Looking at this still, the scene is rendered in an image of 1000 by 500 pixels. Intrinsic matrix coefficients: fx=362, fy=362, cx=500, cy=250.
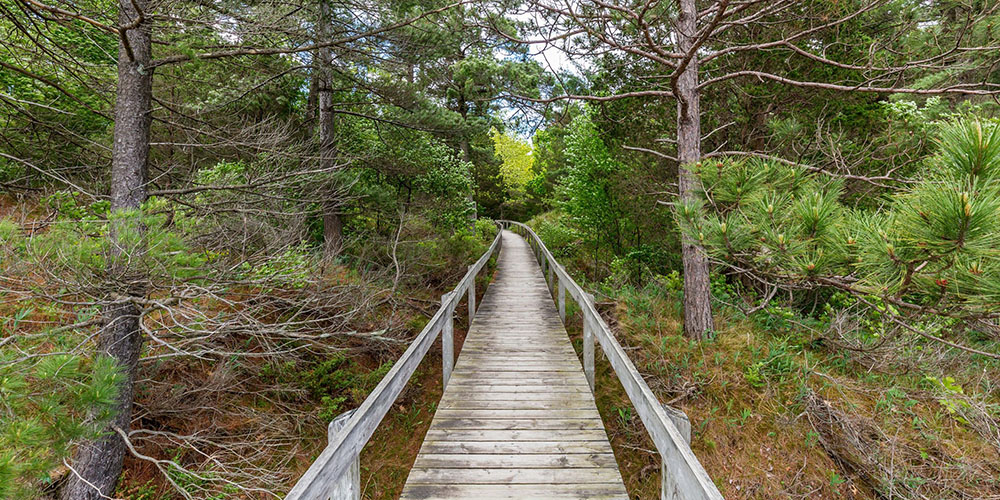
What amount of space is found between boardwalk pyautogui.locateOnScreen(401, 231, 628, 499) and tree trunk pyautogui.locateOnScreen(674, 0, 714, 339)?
1.81 metres

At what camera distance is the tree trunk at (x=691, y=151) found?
4.77 meters

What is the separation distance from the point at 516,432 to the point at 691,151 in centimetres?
409

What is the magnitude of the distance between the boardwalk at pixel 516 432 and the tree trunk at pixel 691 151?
181cm

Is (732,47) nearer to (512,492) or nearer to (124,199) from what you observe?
(512,492)

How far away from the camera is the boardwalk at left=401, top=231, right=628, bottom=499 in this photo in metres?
2.70

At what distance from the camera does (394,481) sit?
15.4 ft

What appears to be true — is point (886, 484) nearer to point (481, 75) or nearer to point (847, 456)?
point (847, 456)

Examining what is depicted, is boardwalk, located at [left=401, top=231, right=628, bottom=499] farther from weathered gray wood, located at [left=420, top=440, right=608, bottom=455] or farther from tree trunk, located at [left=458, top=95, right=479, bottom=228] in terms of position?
tree trunk, located at [left=458, top=95, right=479, bottom=228]

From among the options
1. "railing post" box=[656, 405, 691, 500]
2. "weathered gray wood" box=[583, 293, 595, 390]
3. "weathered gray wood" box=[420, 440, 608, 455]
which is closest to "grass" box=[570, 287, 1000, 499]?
"weathered gray wood" box=[583, 293, 595, 390]

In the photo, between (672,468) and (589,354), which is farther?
(589,354)

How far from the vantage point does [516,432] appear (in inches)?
132

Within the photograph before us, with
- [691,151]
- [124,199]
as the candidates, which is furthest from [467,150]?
[124,199]


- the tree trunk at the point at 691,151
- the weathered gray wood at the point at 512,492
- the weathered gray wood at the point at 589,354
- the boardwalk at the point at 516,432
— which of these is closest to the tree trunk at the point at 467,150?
the tree trunk at the point at 691,151

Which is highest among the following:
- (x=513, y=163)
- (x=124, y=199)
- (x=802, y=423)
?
(x=513, y=163)
